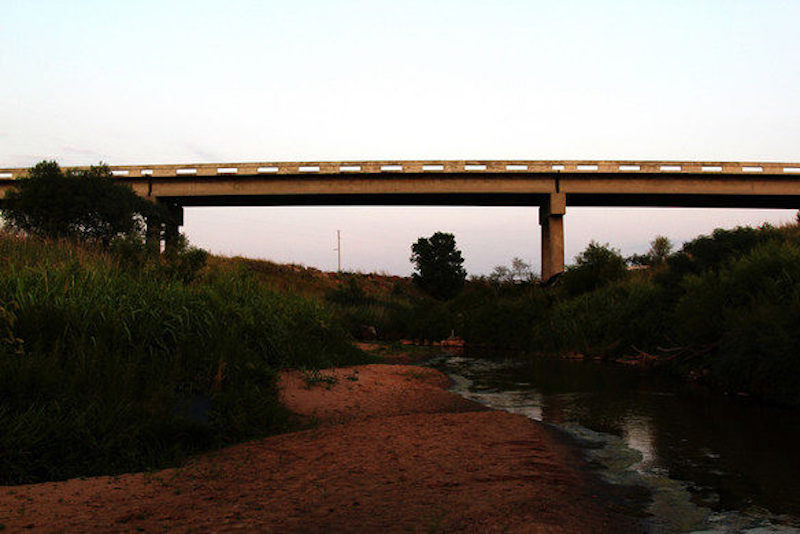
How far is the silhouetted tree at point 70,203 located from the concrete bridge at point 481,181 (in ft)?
23.3

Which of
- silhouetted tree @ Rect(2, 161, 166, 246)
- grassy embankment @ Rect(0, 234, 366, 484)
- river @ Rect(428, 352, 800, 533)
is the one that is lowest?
river @ Rect(428, 352, 800, 533)

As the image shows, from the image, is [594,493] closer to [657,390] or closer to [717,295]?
[657,390]

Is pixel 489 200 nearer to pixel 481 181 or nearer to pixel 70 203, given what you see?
pixel 481 181

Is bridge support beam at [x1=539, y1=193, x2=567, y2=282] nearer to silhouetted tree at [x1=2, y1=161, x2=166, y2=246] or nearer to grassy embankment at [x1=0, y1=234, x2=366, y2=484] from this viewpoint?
silhouetted tree at [x1=2, y1=161, x2=166, y2=246]

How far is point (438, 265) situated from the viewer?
6412cm

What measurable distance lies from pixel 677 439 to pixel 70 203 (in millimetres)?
31255

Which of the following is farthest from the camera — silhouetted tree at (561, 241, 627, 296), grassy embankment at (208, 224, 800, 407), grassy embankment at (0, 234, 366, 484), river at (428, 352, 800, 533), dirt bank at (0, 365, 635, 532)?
silhouetted tree at (561, 241, 627, 296)

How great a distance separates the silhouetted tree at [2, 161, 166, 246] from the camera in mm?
30172

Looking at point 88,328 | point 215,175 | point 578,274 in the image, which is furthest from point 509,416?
point 215,175

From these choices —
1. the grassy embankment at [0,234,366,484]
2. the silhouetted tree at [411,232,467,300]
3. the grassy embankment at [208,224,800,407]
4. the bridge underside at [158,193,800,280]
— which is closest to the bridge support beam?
the bridge underside at [158,193,800,280]

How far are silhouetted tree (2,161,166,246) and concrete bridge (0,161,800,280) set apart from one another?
7.11 metres

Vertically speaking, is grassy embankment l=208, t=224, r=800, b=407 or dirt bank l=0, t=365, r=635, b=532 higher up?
grassy embankment l=208, t=224, r=800, b=407

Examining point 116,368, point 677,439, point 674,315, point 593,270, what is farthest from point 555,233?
point 116,368

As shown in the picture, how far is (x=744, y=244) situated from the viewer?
18422 millimetres
